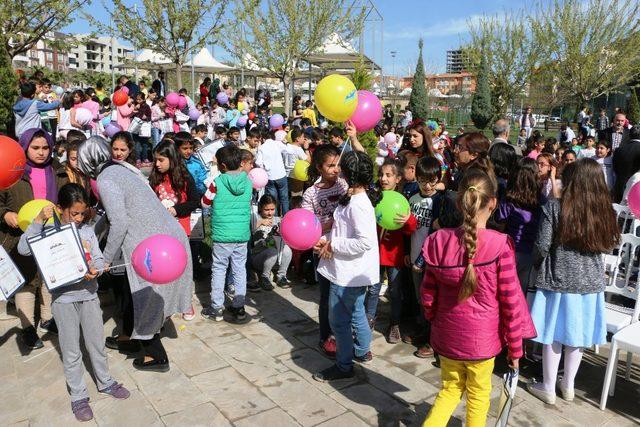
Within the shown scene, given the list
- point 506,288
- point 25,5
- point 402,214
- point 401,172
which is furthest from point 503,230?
point 25,5

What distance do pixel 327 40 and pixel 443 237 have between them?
20.9 m

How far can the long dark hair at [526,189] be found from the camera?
4.03 m

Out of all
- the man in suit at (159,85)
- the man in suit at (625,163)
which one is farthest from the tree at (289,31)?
the man in suit at (625,163)

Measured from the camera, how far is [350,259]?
380 centimetres

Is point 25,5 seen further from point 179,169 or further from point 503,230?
point 503,230

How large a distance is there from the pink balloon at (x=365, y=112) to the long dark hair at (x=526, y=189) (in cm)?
156

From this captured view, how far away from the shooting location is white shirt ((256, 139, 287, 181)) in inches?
316

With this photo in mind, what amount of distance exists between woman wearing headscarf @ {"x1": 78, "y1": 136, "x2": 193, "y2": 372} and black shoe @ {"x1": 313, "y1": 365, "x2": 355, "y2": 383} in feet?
4.06

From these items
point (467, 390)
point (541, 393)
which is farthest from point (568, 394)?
point (467, 390)

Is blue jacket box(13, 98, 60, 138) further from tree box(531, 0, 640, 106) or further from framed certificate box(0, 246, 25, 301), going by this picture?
tree box(531, 0, 640, 106)

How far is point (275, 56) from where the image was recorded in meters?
21.8

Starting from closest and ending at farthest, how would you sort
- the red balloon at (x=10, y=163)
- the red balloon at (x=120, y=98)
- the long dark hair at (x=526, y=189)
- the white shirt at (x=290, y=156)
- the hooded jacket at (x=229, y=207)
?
1. the red balloon at (x=10, y=163)
2. the long dark hair at (x=526, y=189)
3. the hooded jacket at (x=229, y=207)
4. the white shirt at (x=290, y=156)
5. the red balloon at (x=120, y=98)

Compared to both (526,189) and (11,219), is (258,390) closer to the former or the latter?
(11,219)

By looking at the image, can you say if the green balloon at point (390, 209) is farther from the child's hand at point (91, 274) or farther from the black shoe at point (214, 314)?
the child's hand at point (91, 274)
